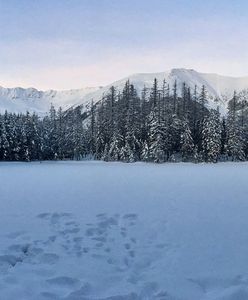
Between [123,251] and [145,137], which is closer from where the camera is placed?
[123,251]

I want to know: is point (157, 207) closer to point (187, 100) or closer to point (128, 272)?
point (128, 272)

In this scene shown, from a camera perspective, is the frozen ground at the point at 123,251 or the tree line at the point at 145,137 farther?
the tree line at the point at 145,137

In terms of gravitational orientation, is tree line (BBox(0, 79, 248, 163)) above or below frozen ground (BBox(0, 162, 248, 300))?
above

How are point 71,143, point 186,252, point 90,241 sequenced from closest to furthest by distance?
1. point 186,252
2. point 90,241
3. point 71,143

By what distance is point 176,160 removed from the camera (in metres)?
70.0

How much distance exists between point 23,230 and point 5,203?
4.80 meters

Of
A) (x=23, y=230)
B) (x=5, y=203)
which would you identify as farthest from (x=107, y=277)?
(x=5, y=203)

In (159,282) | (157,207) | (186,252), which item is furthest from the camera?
(157,207)

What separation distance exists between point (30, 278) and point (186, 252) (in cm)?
353

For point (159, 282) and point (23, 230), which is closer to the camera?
point (159, 282)

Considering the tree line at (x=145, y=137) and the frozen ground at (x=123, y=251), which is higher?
the tree line at (x=145, y=137)

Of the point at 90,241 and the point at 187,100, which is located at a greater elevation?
the point at 187,100

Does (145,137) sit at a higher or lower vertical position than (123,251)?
higher

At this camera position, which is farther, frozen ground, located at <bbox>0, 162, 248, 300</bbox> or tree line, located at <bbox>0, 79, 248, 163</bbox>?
tree line, located at <bbox>0, 79, 248, 163</bbox>
